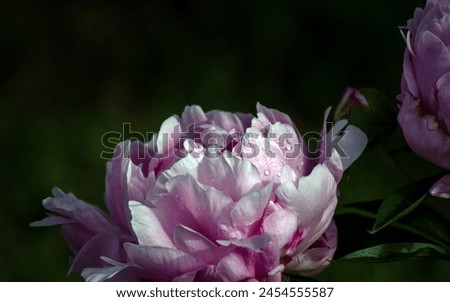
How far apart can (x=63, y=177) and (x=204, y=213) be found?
1.11 meters

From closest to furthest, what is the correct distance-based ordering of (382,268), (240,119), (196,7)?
(240,119), (382,268), (196,7)

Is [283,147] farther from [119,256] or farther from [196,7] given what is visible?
[196,7]

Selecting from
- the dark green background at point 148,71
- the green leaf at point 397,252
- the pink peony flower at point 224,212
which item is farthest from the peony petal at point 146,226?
the dark green background at point 148,71

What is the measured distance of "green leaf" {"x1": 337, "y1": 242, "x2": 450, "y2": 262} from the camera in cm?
56

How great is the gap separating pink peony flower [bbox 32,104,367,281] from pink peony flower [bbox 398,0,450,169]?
4 cm

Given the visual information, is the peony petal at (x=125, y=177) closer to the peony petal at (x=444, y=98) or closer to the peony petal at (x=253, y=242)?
the peony petal at (x=253, y=242)

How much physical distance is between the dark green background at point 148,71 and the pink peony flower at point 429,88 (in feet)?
3.18

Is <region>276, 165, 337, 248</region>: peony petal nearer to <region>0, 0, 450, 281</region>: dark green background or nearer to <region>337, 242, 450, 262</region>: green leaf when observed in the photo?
<region>337, 242, 450, 262</region>: green leaf

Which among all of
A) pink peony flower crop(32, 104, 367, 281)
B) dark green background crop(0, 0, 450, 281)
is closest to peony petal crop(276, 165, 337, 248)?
pink peony flower crop(32, 104, 367, 281)

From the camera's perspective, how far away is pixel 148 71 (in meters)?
1.82

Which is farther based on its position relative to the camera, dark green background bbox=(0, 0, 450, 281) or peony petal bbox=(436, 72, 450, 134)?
dark green background bbox=(0, 0, 450, 281)

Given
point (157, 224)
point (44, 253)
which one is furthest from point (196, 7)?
point (157, 224)

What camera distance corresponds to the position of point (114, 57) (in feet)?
6.07

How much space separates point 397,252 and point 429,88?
0.11 metres
